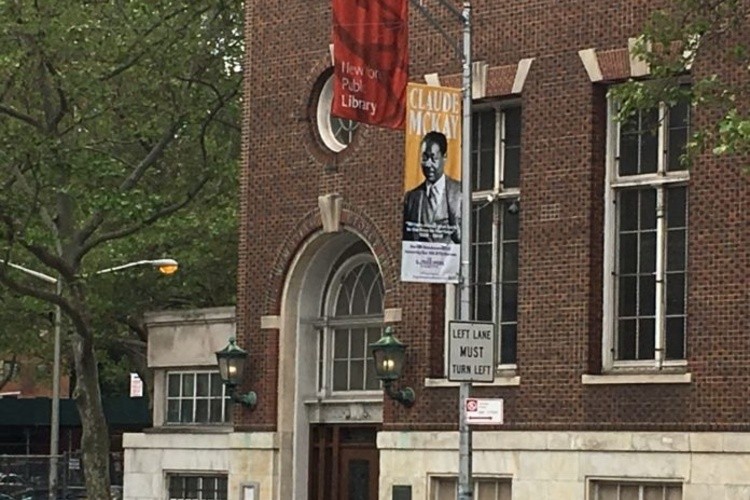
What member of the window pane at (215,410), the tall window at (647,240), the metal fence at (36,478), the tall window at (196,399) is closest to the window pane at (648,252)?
the tall window at (647,240)

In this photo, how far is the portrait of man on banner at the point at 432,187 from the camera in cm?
2444

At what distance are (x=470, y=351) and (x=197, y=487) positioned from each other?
40.2 feet

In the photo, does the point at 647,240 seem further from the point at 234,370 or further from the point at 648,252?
the point at 234,370

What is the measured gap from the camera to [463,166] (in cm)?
2495

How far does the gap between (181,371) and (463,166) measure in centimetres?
1339

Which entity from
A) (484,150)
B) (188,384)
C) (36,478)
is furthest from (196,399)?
(36,478)

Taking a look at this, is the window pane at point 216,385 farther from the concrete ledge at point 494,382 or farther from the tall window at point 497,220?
the tall window at point 497,220

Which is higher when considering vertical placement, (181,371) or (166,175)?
(166,175)

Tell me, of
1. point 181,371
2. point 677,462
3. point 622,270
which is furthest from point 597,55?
point 181,371

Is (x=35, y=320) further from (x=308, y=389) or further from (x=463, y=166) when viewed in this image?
(x=463, y=166)

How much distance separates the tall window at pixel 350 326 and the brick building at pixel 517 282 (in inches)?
1.6

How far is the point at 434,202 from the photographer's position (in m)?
24.9

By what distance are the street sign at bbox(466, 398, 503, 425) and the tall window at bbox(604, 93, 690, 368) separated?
3.80 metres

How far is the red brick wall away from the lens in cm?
2641
